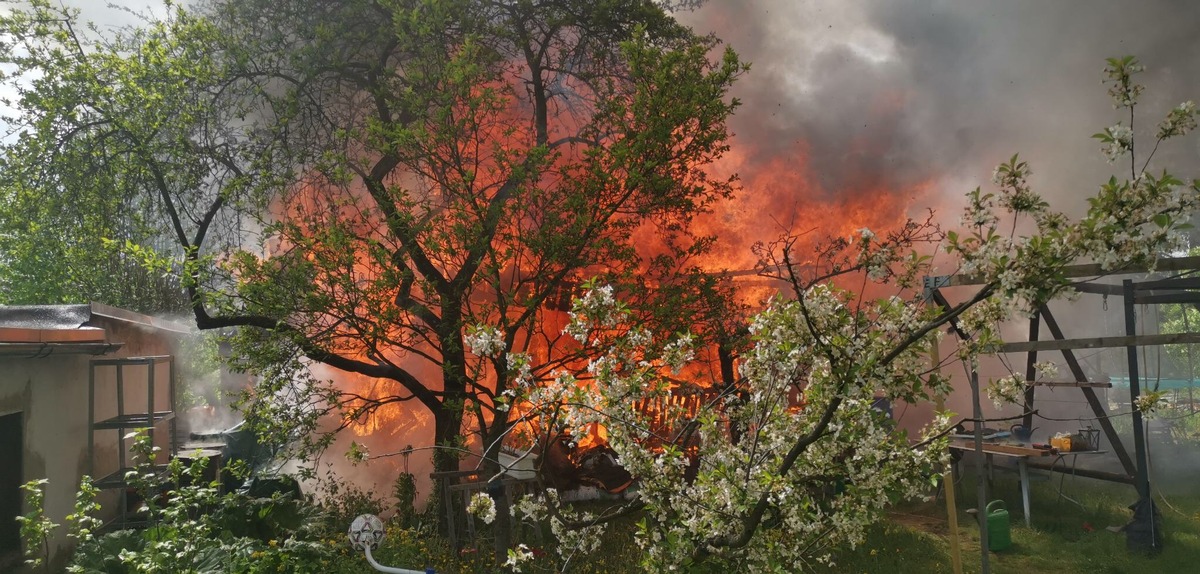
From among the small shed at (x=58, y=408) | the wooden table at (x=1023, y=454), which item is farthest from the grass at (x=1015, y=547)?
the small shed at (x=58, y=408)

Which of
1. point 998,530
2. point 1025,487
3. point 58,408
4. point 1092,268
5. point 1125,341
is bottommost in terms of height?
point 998,530

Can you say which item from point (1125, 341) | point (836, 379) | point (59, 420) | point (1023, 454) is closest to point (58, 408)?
point (59, 420)

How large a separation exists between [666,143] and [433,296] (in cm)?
383

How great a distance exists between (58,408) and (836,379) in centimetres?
1110

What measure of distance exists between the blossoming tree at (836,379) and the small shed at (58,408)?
7644 millimetres

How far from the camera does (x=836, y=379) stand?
389 centimetres

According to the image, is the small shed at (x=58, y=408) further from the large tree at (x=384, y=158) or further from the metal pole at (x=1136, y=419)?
the metal pole at (x=1136, y=419)

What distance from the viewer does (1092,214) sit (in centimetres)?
312

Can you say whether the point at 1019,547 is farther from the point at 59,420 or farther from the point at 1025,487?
the point at 59,420

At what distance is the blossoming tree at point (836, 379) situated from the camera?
319 cm

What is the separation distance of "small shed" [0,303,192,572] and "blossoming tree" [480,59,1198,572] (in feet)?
25.1

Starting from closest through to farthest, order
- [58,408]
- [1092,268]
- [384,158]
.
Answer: [1092,268] < [58,408] < [384,158]

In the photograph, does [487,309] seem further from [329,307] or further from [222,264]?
[222,264]

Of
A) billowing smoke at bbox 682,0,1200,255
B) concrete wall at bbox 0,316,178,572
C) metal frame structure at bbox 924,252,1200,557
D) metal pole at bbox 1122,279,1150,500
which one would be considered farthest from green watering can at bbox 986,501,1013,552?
concrete wall at bbox 0,316,178,572
